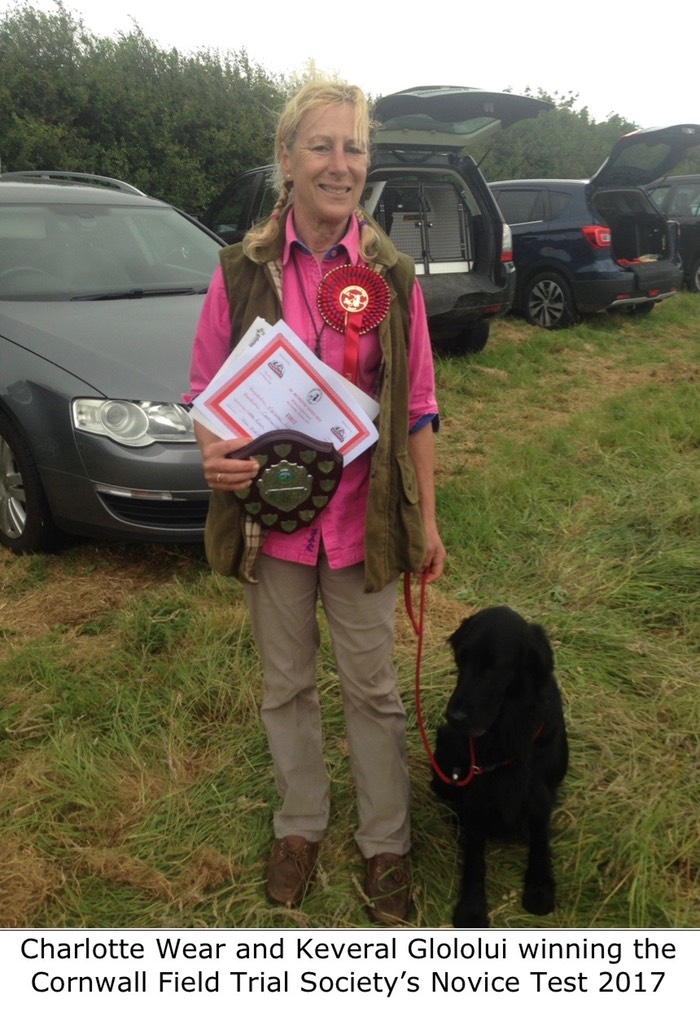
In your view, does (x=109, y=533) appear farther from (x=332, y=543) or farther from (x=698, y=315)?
(x=698, y=315)

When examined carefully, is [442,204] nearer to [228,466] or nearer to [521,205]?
[521,205]

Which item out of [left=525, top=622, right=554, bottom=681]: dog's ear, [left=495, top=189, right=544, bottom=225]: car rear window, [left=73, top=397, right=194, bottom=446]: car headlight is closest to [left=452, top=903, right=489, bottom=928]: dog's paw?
[left=525, top=622, right=554, bottom=681]: dog's ear

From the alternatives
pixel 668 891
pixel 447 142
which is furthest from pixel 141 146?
pixel 668 891

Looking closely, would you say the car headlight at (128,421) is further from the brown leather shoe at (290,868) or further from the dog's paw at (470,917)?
the dog's paw at (470,917)

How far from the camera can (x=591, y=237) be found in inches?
344

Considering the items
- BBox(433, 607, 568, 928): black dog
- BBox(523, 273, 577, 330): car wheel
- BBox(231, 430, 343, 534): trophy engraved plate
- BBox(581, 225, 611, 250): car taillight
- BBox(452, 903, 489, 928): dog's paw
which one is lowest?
BBox(452, 903, 489, 928): dog's paw

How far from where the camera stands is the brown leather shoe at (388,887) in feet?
6.85

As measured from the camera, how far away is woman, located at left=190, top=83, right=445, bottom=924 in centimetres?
183

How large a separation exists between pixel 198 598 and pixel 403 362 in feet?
6.30

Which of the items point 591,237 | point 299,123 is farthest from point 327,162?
point 591,237

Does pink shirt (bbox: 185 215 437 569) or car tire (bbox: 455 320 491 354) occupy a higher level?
pink shirt (bbox: 185 215 437 569)

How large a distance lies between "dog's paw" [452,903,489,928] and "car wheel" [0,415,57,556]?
102 inches

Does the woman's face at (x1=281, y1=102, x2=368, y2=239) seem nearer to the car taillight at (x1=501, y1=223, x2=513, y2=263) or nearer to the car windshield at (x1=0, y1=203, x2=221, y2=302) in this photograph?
the car windshield at (x1=0, y1=203, x2=221, y2=302)

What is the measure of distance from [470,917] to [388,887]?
21 cm
